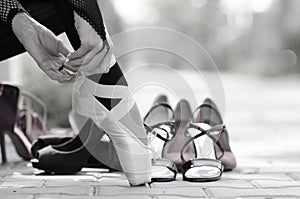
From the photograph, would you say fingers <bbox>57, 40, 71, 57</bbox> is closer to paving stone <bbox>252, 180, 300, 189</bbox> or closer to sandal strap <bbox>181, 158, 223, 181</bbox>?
sandal strap <bbox>181, 158, 223, 181</bbox>

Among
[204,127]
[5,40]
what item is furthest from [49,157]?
[204,127]

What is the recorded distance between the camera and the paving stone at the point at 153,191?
176 cm

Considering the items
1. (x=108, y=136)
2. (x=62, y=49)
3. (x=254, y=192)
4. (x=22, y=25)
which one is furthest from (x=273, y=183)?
(x=22, y=25)

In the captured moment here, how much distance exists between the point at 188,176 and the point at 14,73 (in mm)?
2587

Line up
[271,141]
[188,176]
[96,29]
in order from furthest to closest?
[271,141], [188,176], [96,29]

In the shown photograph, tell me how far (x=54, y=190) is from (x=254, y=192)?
0.59 metres

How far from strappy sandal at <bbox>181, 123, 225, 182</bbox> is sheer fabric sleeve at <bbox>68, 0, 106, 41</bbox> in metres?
0.58

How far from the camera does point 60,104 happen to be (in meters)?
4.69

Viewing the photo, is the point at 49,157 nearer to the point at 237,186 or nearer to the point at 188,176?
the point at 188,176

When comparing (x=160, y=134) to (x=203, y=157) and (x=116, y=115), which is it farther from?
(x=116, y=115)

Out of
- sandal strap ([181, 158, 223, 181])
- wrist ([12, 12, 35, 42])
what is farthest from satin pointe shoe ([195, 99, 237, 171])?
wrist ([12, 12, 35, 42])

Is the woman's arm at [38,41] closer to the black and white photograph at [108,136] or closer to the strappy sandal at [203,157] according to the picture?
the black and white photograph at [108,136]

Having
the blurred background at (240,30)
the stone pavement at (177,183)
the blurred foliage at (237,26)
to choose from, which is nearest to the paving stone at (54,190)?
the stone pavement at (177,183)

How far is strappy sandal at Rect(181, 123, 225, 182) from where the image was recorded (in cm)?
199
